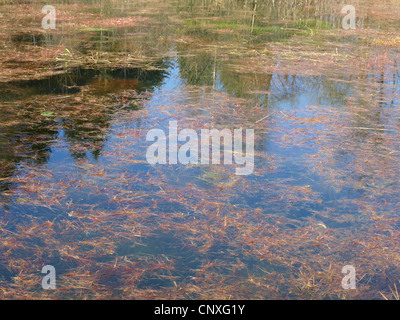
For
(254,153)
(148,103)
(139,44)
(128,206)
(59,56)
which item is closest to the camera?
(128,206)

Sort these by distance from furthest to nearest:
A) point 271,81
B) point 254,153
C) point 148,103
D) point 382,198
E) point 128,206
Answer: point 271,81
point 148,103
point 254,153
point 382,198
point 128,206

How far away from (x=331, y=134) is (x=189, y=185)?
2637 mm

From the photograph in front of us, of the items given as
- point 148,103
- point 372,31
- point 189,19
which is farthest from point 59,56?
point 372,31

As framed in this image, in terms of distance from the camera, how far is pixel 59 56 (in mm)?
9703

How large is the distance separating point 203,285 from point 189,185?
1527 millimetres

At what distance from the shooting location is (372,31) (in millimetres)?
13789

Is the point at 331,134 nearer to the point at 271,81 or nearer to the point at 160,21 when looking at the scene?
the point at 271,81

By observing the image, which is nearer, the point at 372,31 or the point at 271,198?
the point at 271,198

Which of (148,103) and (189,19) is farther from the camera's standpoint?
(189,19)
